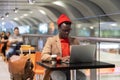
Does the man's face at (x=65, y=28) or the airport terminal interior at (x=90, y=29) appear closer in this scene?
the man's face at (x=65, y=28)

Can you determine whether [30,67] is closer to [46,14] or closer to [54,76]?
[54,76]

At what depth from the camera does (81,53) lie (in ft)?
12.8

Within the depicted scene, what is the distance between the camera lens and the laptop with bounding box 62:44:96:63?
12.7 feet

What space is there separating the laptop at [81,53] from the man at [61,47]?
148mm

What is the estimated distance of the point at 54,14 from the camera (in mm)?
28672

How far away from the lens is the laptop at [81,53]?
153 inches

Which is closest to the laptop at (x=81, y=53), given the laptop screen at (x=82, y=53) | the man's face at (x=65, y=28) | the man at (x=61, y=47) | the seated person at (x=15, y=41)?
the laptop screen at (x=82, y=53)

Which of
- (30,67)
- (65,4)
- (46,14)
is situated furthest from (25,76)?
(46,14)

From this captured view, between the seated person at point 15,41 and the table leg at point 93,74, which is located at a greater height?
the seated person at point 15,41

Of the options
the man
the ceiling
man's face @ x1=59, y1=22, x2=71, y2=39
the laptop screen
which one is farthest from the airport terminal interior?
man's face @ x1=59, y1=22, x2=71, y2=39

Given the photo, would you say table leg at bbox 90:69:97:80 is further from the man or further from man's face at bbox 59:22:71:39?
man's face at bbox 59:22:71:39

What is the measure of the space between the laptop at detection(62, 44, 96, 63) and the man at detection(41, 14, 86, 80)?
5.8 inches

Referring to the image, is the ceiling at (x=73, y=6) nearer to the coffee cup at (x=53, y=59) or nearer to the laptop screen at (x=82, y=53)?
the laptop screen at (x=82, y=53)

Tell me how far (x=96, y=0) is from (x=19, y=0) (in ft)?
18.0
